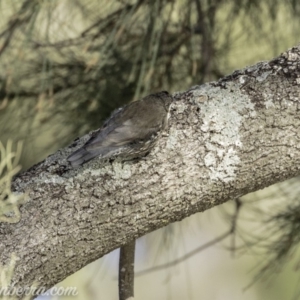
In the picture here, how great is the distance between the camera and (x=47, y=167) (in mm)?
891

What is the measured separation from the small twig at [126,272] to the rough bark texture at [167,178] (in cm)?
19

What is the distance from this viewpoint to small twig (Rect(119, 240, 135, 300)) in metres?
1.05

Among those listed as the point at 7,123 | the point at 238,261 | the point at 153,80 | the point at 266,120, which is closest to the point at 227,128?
the point at 266,120

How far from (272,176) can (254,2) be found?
450mm

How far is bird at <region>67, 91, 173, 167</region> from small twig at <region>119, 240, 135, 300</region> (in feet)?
0.79

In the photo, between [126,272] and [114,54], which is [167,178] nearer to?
[126,272]

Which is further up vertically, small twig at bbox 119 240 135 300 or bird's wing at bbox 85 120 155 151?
bird's wing at bbox 85 120 155 151

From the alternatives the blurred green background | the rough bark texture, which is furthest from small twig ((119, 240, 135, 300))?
the blurred green background

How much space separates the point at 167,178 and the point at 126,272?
27cm

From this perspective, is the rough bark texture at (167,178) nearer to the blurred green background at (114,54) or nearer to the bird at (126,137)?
the bird at (126,137)

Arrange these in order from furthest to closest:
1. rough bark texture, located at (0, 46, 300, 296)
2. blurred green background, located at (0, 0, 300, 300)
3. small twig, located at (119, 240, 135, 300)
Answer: blurred green background, located at (0, 0, 300, 300)
small twig, located at (119, 240, 135, 300)
rough bark texture, located at (0, 46, 300, 296)

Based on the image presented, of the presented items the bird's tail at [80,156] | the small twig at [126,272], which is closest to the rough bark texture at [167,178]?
the bird's tail at [80,156]

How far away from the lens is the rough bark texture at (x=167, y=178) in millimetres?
823

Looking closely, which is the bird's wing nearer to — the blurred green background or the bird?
the bird
